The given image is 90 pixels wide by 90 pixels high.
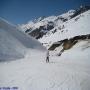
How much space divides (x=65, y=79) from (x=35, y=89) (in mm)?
3112

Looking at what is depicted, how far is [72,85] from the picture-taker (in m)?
10.3

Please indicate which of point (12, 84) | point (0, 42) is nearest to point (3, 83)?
point (12, 84)

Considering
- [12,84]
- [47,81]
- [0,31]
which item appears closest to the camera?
[12,84]

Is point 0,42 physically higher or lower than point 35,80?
higher

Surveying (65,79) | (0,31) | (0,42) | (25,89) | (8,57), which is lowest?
(25,89)

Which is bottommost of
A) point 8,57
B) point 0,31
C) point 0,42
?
point 8,57

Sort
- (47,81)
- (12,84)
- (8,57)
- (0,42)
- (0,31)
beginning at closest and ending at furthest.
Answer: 1. (12,84)
2. (47,81)
3. (8,57)
4. (0,42)
5. (0,31)

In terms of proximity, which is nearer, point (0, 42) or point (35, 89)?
point (35, 89)

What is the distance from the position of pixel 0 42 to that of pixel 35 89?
20492 millimetres

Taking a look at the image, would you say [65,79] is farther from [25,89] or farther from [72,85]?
[25,89]

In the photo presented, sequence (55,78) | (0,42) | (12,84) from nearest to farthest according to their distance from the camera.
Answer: (12,84) → (55,78) → (0,42)

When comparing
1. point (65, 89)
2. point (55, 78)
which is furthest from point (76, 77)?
point (65, 89)

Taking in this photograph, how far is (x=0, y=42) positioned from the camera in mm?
27828

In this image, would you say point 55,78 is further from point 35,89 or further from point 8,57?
point 8,57
